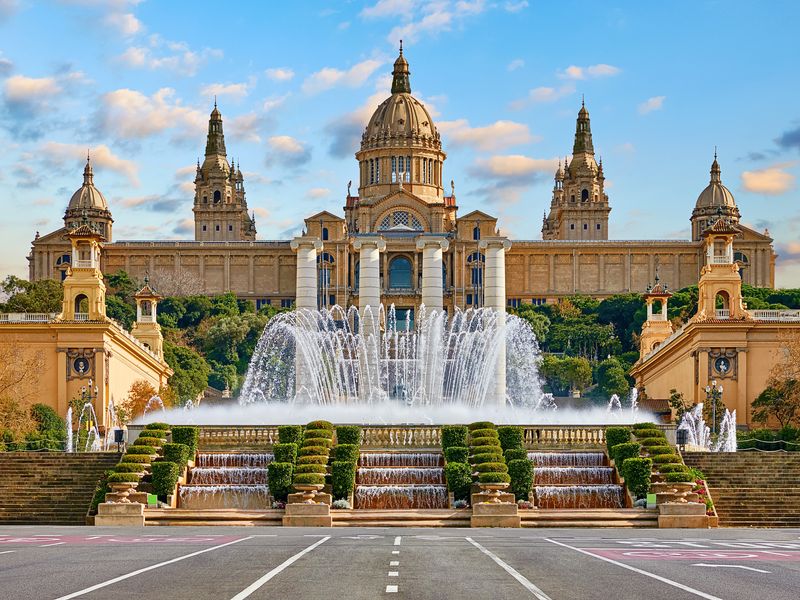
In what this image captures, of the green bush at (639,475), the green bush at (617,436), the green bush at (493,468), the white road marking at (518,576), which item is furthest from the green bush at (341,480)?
the white road marking at (518,576)

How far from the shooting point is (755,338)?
72.6 m

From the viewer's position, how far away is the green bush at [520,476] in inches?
1764

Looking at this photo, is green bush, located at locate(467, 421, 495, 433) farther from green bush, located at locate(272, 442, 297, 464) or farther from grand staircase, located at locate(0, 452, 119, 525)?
grand staircase, located at locate(0, 452, 119, 525)

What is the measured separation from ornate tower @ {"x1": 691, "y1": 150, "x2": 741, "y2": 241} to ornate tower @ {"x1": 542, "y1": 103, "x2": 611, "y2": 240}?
1236 centimetres

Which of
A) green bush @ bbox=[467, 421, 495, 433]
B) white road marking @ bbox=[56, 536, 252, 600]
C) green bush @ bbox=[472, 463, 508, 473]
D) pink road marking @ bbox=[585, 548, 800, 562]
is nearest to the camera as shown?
white road marking @ bbox=[56, 536, 252, 600]

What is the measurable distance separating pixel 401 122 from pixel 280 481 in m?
133

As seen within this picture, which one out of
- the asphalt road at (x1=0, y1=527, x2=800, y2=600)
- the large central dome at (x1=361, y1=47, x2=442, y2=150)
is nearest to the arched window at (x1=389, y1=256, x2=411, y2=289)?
the large central dome at (x1=361, y1=47, x2=442, y2=150)

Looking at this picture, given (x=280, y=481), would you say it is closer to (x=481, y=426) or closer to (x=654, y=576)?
(x=481, y=426)

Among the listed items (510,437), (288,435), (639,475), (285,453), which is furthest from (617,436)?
(285,453)

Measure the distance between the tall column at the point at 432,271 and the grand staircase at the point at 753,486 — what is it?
3243 centimetres

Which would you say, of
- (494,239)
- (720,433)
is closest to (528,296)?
(494,239)

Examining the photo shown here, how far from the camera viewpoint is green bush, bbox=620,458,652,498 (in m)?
44.3

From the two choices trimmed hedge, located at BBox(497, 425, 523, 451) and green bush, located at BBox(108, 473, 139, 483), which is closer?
green bush, located at BBox(108, 473, 139, 483)

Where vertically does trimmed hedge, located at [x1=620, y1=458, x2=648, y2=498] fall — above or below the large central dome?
below
